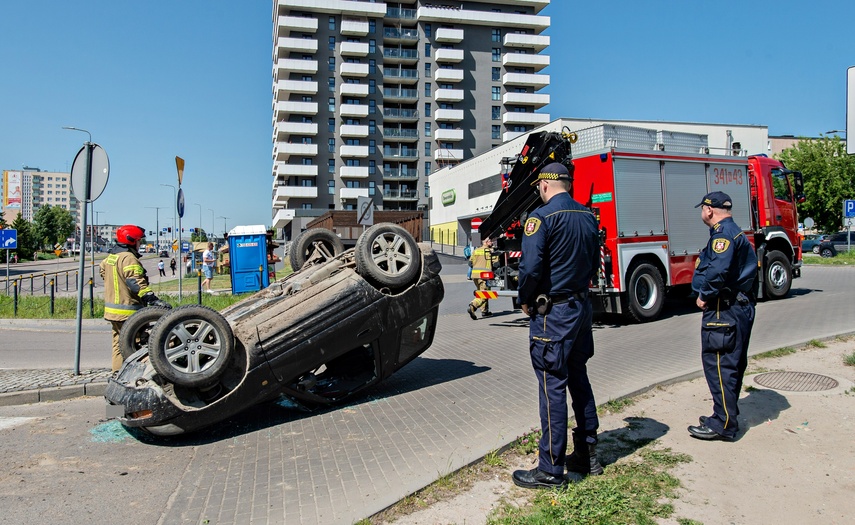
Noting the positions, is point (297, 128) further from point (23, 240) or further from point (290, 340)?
point (290, 340)

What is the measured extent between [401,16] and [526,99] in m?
20.1

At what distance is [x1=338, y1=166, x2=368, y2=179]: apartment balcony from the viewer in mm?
74438

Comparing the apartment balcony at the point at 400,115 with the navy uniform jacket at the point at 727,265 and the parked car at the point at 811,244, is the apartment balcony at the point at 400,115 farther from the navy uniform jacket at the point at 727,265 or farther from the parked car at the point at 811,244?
the navy uniform jacket at the point at 727,265

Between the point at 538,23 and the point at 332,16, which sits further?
the point at 538,23

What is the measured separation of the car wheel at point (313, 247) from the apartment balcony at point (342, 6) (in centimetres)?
7252

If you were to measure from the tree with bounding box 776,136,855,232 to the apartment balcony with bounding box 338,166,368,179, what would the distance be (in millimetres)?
46518

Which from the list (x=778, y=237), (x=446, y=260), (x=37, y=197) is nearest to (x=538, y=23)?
(x=446, y=260)

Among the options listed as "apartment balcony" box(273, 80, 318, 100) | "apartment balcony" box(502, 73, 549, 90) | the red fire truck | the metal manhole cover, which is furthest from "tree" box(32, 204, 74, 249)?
the metal manhole cover

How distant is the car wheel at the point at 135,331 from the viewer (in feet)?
19.2

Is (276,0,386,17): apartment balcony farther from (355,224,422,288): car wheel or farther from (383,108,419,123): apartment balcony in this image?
(355,224,422,288): car wheel

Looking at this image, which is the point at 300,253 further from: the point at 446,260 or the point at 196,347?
the point at 446,260

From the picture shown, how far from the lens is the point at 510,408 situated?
5.59m

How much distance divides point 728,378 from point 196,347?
430 centimetres

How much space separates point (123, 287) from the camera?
662 cm
